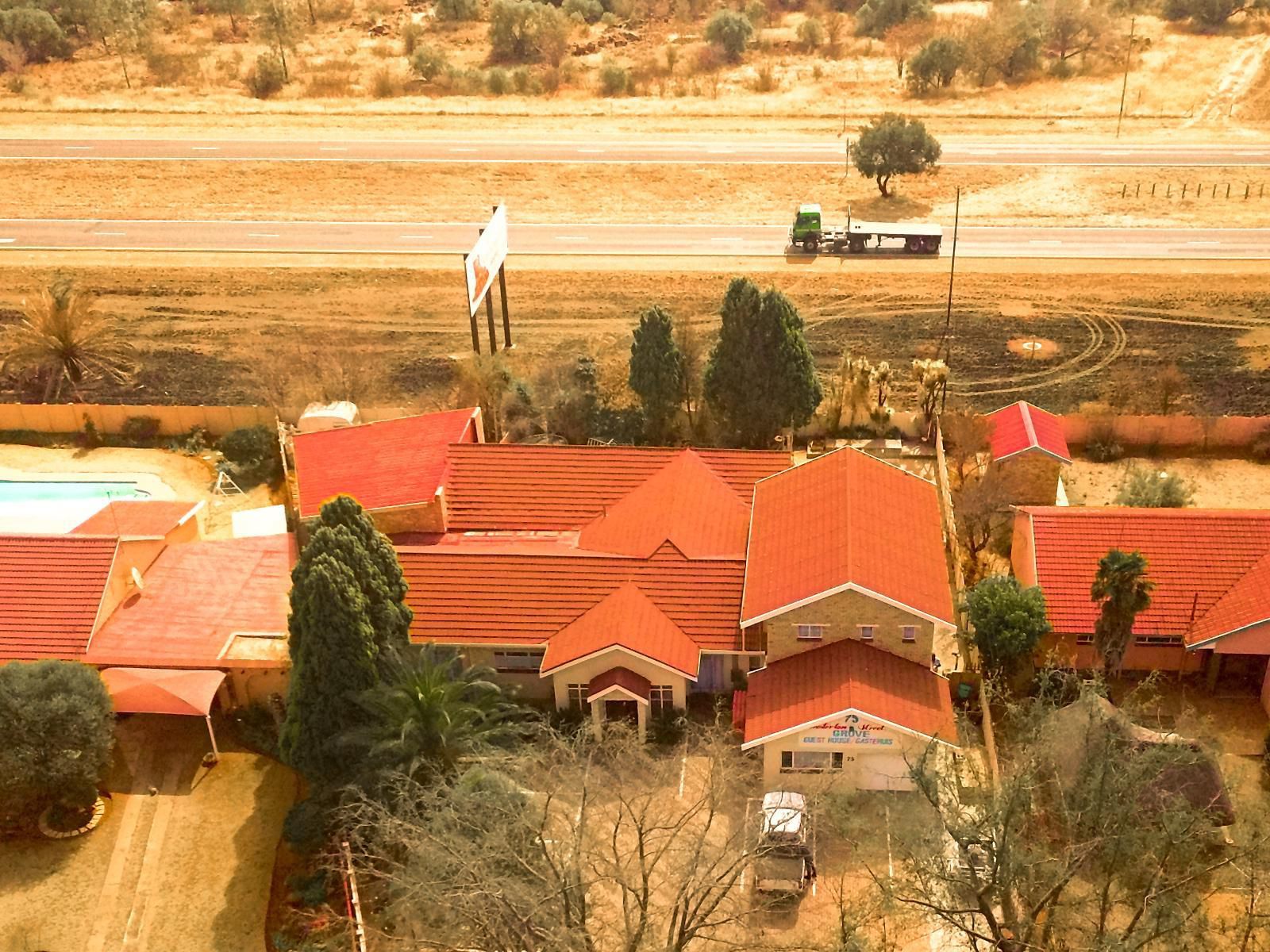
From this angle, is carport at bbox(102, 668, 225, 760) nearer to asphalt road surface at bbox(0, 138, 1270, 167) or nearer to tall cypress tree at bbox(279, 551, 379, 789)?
Result: tall cypress tree at bbox(279, 551, 379, 789)

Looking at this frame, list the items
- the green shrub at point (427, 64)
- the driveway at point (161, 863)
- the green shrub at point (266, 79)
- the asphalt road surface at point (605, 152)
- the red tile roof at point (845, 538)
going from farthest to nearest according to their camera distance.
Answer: the green shrub at point (427, 64)
the green shrub at point (266, 79)
the asphalt road surface at point (605, 152)
the red tile roof at point (845, 538)
the driveway at point (161, 863)

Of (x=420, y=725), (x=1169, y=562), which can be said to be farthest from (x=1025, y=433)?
(x=420, y=725)

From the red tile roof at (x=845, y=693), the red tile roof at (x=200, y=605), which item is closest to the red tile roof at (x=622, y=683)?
the red tile roof at (x=845, y=693)

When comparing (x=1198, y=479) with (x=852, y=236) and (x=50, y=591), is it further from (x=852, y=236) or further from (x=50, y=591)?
(x=50, y=591)

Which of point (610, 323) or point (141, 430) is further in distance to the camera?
point (610, 323)

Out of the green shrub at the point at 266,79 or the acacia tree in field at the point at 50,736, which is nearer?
the acacia tree in field at the point at 50,736

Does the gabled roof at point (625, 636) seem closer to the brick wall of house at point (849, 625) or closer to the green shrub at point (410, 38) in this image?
the brick wall of house at point (849, 625)
